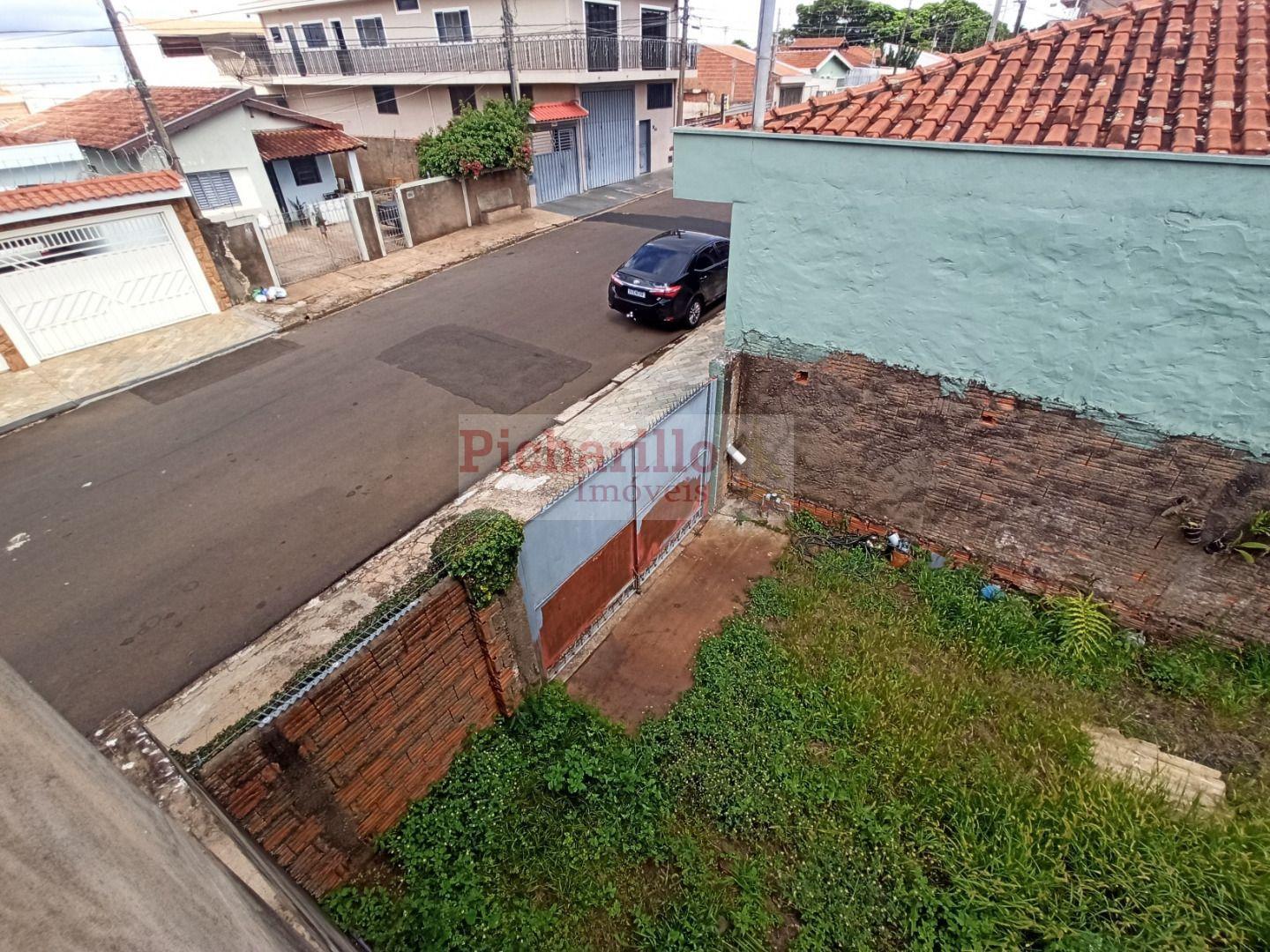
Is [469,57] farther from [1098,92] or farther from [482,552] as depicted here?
[482,552]

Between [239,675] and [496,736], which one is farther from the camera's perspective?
[239,675]

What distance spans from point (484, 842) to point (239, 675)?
2987 millimetres

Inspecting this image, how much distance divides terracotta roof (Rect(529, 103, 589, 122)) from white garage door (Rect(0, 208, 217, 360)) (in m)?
11.5

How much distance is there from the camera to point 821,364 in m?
7.08

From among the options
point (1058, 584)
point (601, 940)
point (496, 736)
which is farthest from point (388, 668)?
point (1058, 584)

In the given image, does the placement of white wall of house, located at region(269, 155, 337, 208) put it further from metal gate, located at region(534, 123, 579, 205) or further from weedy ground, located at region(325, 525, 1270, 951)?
weedy ground, located at region(325, 525, 1270, 951)

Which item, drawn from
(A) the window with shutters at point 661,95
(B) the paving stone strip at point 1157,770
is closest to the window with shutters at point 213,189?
(A) the window with shutters at point 661,95

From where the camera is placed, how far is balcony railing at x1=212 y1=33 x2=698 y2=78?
772 inches

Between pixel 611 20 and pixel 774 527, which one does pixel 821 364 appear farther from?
pixel 611 20

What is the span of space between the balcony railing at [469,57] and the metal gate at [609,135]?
1086mm

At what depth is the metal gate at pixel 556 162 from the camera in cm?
2077

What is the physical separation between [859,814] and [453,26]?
25.5 metres

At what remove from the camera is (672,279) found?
11.9 meters

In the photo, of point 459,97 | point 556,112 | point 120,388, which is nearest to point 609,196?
point 556,112
